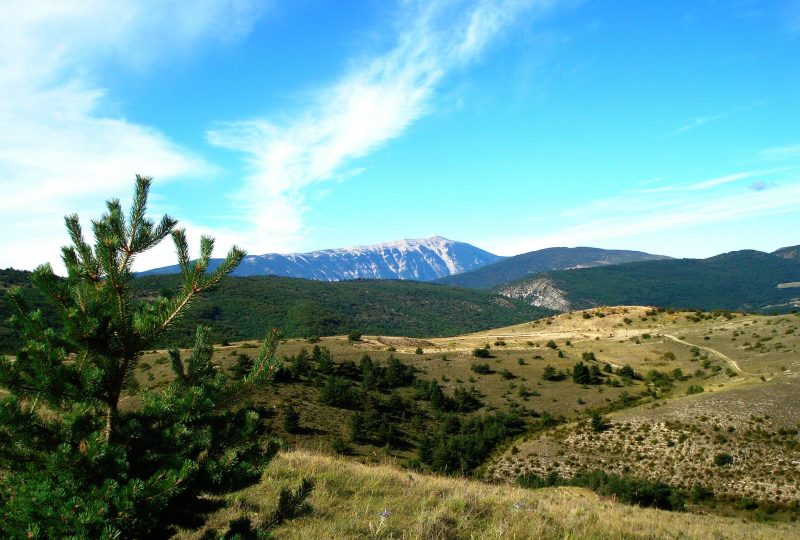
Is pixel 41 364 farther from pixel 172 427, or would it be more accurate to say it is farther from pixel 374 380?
pixel 374 380

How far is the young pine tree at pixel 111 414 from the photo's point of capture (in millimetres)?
2875

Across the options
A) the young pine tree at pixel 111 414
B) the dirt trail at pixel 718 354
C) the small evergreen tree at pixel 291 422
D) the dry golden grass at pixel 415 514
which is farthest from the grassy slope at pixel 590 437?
the young pine tree at pixel 111 414

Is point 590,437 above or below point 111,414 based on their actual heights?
below

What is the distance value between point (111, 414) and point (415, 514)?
5330 millimetres

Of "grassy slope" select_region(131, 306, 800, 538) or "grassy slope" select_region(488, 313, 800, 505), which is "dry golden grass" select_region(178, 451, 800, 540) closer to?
"grassy slope" select_region(131, 306, 800, 538)

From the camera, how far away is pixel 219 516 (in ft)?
21.7

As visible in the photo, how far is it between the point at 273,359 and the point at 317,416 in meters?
36.3

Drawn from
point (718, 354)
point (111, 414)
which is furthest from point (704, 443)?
point (111, 414)

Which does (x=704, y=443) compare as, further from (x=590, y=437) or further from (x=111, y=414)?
(x=111, y=414)

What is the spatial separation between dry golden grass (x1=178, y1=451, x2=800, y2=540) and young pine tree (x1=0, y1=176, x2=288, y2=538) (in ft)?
8.89

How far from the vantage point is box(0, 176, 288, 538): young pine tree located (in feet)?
9.43

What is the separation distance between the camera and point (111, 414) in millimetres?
3473

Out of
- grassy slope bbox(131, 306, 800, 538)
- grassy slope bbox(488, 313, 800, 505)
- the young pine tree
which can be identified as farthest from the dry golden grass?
grassy slope bbox(488, 313, 800, 505)

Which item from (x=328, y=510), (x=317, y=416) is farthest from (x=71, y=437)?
(x=317, y=416)
